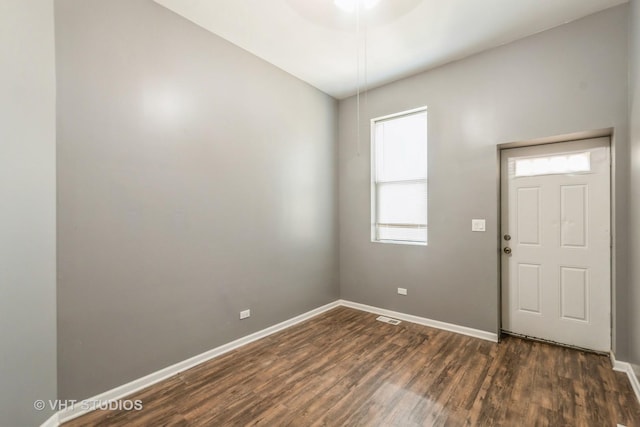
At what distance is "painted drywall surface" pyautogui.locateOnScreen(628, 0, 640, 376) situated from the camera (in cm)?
212

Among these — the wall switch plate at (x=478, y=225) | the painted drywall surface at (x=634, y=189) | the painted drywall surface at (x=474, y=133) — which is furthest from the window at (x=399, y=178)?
the painted drywall surface at (x=634, y=189)

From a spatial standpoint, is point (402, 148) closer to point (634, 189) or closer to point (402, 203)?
point (402, 203)

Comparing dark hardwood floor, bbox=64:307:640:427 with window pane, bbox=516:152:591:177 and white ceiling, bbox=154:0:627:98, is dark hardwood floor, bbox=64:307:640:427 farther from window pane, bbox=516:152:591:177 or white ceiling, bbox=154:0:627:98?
white ceiling, bbox=154:0:627:98

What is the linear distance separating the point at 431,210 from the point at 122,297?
3362mm

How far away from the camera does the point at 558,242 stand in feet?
9.51

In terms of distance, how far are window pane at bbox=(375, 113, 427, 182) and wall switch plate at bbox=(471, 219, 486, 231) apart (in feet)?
2.82

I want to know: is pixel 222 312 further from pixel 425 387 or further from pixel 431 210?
pixel 431 210

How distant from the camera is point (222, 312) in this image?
2816 mm

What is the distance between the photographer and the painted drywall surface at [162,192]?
1939 mm

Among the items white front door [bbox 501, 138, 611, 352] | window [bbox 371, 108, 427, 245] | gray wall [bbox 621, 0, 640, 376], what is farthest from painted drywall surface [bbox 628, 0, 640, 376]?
window [bbox 371, 108, 427, 245]

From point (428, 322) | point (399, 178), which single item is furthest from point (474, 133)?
point (428, 322)

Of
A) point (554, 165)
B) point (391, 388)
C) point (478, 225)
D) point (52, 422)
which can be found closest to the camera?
point (52, 422)

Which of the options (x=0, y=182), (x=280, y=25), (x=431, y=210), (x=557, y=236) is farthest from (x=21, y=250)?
(x=557, y=236)

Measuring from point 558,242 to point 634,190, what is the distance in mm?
828
